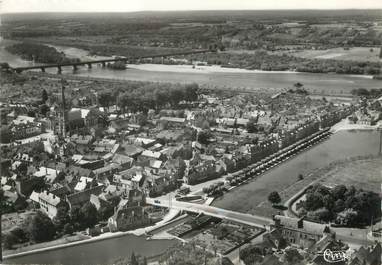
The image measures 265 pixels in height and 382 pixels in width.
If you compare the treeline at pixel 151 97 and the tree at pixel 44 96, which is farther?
the tree at pixel 44 96

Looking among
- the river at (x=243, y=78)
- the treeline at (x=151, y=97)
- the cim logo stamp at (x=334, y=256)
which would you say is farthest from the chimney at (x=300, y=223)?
the river at (x=243, y=78)

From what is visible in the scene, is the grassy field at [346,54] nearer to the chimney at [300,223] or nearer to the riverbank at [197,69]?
the riverbank at [197,69]

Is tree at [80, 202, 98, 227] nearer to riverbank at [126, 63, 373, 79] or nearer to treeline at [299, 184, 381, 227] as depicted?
treeline at [299, 184, 381, 227]

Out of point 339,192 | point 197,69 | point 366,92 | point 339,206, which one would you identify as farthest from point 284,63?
point 339,206

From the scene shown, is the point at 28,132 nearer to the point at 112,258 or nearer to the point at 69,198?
the point at 69,198

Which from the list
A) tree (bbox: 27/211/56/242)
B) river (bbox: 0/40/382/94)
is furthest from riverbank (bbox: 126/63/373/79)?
tree (bbox: 27/211/56/242)

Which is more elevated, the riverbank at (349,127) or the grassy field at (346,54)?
the grassy field at (346,54)
